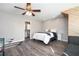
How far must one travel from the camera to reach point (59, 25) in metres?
1.38

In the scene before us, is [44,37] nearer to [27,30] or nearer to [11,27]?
[27,30]

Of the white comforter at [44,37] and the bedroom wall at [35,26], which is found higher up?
the bedroom wall at [35,26]

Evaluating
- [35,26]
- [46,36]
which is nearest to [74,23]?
[46,36]

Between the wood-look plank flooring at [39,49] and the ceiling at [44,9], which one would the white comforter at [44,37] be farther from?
the ceiling at [44,9]

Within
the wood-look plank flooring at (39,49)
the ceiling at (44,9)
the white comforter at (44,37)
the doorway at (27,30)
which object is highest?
the ceiling at (44,9)

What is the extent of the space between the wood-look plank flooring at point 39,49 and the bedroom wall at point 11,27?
122 millimetres

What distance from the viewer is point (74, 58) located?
1368 millimetres

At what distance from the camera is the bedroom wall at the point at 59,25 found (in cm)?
135

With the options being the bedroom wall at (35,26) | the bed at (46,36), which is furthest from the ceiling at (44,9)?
the bed at (46,36)

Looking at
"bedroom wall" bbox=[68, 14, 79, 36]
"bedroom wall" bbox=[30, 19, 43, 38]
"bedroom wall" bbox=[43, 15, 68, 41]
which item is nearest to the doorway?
"bedroom wall" bbox=[30, 19, 43, 38]

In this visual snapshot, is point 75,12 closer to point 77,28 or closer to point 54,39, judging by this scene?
point 77,28

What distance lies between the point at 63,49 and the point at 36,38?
41cm

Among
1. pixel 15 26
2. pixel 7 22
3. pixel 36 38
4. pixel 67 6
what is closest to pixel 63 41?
pixel 36 38

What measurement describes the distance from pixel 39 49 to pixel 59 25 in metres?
0.45
